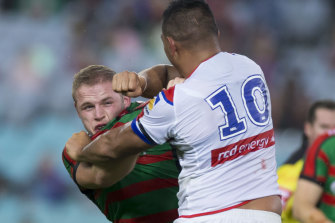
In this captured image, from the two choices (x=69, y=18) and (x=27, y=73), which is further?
(x=69, y=18)

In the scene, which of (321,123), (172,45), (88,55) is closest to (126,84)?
(172,45)

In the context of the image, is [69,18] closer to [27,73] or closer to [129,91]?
[27,73]

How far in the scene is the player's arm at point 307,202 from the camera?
15.0 ft

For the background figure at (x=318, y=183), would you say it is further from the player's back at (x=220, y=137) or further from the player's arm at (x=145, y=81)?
the player's back at (x=220, y=137)

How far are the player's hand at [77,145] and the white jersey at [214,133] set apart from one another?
0.60m

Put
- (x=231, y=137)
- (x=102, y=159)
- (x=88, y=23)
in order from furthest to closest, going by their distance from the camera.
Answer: (x=88, y=23) → (x=102, y=159) → (x=231, y=137)

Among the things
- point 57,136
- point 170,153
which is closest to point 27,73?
point 57,136

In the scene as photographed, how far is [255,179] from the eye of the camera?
9.88 ft

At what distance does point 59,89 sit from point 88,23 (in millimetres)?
1300

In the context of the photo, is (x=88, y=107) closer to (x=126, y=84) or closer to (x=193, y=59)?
(x=126, y=84)

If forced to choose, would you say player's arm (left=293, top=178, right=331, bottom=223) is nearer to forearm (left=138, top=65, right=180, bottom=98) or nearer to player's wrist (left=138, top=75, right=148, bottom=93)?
forearm (left=138, top=65, right=180, bottom=98)

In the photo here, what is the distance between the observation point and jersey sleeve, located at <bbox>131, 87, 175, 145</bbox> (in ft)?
9.61

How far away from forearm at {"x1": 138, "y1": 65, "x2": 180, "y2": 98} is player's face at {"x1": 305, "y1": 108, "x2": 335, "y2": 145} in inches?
93.2

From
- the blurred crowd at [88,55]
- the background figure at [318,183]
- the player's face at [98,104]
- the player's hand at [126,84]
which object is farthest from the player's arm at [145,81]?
the blurred crowd at [88,55]
